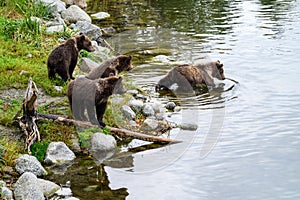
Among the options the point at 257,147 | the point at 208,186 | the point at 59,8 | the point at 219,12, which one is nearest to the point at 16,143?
the point at 208,186

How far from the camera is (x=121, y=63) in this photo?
391 inches

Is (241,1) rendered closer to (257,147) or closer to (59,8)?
(59,8)

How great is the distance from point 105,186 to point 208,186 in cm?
124

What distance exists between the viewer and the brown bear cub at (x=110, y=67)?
350 inches

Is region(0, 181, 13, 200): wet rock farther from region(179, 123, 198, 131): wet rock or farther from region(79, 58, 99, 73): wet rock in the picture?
region(79, 58, 99, 73): wet rock

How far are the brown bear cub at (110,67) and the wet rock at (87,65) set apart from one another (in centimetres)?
61

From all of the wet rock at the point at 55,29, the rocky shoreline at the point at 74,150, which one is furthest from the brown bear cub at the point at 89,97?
the wet rock at the point at 55,29

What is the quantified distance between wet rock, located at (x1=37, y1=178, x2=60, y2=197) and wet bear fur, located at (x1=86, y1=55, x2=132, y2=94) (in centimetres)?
282

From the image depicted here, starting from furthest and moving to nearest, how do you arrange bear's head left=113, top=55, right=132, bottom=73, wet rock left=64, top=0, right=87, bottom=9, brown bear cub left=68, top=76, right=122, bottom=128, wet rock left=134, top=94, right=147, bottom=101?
wet rock left=64, top=0, right=87, bottom=9 < bear's head left=113, top=55, right=132, bottom=73 < wet rock left=134, top=94, right=147, bottom=101 < brown bear cub left=68, top=76, right=122, bottom=128

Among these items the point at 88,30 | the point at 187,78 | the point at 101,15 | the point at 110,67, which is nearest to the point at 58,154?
the point at 110,67

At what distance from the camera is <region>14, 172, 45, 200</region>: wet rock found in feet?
18.7

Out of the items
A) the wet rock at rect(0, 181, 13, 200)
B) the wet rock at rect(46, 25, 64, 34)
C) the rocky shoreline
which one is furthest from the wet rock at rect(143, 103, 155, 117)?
the wet rock at rect(46, 25, 64, 34)

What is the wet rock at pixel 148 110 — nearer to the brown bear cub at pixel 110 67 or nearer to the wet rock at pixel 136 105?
the wet rock at pixel 136 105

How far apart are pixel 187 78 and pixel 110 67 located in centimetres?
180
